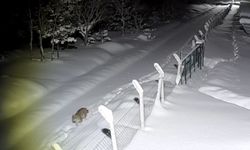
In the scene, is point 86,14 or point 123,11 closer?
point 86,14

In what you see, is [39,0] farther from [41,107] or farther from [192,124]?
[192,124]

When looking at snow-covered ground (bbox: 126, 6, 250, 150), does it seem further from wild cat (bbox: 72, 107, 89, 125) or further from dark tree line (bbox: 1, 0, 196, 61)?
dark tree line (bbox: 1, 0, 196, 61)

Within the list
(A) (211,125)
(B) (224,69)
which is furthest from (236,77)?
(A) (211,125)

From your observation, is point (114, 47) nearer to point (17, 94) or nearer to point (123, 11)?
point (123, 11)

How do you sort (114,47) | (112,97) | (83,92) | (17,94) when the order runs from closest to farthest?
(112,97) → (17,94) → (83,92) → (114,47)

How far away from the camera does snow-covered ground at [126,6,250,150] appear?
311 inches

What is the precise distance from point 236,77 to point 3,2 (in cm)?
1298

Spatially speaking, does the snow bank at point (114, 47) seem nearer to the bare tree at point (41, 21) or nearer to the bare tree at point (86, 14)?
the bare tree at point (86, 14)

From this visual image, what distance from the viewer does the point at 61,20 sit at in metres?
20.3

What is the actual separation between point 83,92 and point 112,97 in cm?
172

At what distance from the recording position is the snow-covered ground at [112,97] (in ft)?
29.0

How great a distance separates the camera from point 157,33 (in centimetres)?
3453

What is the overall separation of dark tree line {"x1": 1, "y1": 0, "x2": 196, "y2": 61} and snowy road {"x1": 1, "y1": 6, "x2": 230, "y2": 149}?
293 cm

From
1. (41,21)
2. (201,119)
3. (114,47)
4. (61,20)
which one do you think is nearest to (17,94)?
(201,119)
